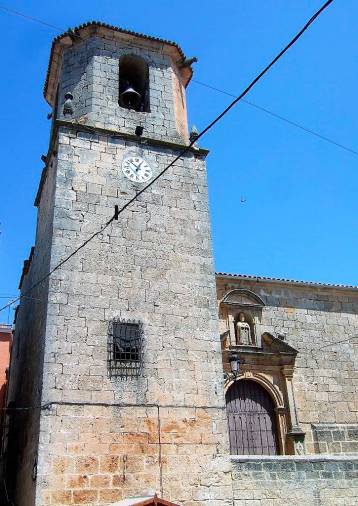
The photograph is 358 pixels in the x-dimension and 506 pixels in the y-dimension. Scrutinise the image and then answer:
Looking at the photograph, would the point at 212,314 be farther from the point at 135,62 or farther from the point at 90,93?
the point at 135,62

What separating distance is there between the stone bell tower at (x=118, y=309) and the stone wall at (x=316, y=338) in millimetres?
3508

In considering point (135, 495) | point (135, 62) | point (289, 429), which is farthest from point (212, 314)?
point (135, 62)

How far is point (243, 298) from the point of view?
488 inches

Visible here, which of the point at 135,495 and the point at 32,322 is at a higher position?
the point at 32,322

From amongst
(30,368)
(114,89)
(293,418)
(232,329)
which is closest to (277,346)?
(232,329)

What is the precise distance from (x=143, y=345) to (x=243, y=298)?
4.72 meters

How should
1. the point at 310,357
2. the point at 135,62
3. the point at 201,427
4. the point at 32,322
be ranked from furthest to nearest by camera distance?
the point at 310,357
the point at 135,62
the point at 32,322
the point at 201,427

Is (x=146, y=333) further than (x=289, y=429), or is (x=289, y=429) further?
(x=289, y=429)

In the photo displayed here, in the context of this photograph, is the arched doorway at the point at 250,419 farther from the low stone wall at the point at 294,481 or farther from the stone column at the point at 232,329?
the low stone wall at the point at 294,481

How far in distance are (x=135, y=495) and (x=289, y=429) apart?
5047 millimetres

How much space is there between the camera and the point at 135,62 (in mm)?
11078

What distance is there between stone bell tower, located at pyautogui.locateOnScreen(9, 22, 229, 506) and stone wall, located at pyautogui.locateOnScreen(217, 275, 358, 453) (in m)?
3.51

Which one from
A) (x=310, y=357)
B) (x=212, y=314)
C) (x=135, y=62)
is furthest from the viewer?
(x=310, y=357)

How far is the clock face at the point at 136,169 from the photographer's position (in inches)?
372
